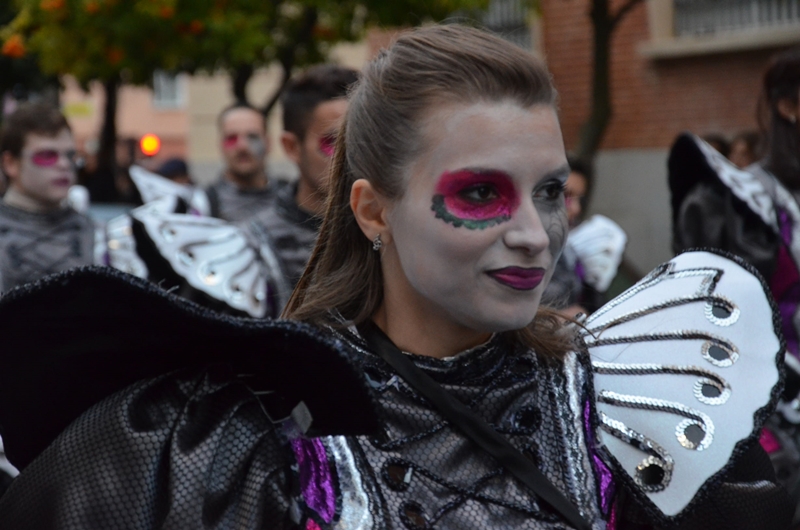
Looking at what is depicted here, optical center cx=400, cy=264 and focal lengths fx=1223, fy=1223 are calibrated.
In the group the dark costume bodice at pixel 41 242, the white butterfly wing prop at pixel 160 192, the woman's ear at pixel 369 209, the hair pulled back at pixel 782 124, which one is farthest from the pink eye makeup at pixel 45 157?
the woman's ear at pixel 369 209

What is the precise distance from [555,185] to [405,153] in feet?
0.86

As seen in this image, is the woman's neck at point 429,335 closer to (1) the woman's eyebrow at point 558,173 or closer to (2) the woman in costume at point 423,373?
(2) the woman in costume at point 423,373

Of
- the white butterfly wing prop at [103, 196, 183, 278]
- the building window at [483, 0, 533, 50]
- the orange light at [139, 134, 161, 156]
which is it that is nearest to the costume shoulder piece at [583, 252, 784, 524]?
the white butterfly wing prop at [103, 196, 183, 278]

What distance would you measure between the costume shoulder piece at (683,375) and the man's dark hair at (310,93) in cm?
256

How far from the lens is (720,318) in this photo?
2.21 meters

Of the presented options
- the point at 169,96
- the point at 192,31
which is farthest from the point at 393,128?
the point at 169,96

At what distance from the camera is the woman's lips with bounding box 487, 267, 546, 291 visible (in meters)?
2.00

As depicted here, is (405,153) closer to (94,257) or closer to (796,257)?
(796,257)

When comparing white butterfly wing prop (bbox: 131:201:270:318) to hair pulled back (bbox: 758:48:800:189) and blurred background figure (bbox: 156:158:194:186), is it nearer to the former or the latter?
hair pulled back (bbox: 758:48:800:189)

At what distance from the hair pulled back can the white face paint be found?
3.38 m

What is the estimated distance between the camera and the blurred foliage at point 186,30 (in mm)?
9445

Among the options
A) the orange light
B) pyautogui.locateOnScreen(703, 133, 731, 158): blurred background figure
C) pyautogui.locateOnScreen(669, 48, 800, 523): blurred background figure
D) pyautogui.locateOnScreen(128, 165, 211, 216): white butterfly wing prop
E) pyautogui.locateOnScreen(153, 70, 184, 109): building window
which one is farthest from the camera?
pyautogui.locateOnScreen(153, 70, 184, 109): building window

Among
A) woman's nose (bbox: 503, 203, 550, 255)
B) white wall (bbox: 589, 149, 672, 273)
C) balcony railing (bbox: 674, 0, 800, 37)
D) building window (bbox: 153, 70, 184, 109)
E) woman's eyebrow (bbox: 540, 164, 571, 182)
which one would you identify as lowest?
building window (bbox: 153, 70, 184, 109)

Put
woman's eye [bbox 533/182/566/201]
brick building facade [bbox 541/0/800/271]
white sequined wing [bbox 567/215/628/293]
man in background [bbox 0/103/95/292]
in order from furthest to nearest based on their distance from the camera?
brick building facade [bbox 541/0/800/271] < white sequined wing [bbox 567/215/628/293] < man in background [bbox 0/103/95/292] < woman's eye [bbox 533/182/566/201]
